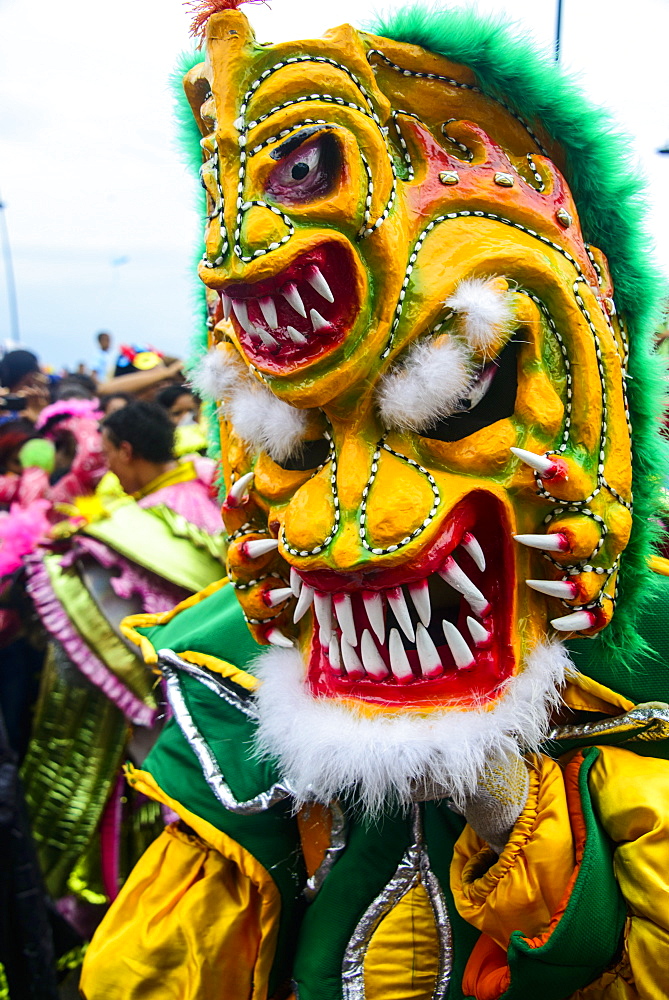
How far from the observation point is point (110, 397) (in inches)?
172

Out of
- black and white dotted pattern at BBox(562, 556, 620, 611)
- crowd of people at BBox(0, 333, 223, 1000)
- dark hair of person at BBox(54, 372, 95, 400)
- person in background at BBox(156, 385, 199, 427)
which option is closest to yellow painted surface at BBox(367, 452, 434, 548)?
black and white dotted pattern at BBox(562, 556, 620, 611)

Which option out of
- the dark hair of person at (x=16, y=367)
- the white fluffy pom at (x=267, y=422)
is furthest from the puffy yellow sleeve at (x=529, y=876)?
the dark hair of person at (x=16, y=367)

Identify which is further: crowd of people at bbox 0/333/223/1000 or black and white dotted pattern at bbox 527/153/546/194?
crowd of people at bbox 0/333/223/1000

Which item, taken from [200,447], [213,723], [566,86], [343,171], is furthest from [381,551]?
[200,447]

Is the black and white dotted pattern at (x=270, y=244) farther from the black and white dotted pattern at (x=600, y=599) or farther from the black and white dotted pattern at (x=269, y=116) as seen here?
the black and white dotted pattern at (x=600, y=599)

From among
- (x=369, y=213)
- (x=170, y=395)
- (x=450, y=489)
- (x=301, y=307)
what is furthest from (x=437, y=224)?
(x=170, y=395)

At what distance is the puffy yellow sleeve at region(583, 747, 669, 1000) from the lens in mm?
963

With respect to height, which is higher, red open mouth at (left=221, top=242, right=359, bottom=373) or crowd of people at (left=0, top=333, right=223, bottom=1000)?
red open mouth at (left=221, top=242, right=359, bottom=373)

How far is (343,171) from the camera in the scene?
3.11 ft

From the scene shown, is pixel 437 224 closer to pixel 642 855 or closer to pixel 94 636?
pixel 642 855

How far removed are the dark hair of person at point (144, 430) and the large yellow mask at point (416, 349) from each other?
201 cm

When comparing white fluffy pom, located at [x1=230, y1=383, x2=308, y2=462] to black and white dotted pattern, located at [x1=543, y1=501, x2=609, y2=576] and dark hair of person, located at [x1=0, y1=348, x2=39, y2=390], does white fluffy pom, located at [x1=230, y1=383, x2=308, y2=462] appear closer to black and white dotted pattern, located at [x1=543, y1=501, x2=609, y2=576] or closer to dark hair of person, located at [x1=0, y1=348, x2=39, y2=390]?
black and white dotted pattern, located at [x1=543, y1=501, x2=609, y2=576]

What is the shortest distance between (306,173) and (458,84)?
30 centimetres

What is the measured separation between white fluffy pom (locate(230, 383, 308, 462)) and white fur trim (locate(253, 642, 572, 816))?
36cm
